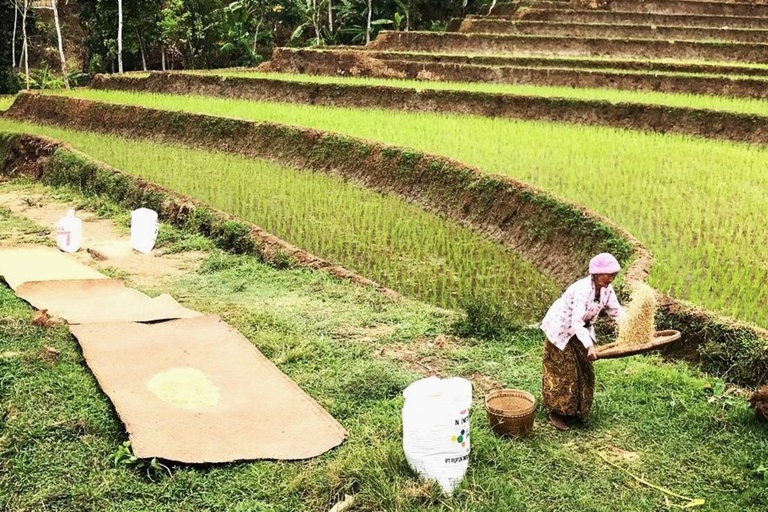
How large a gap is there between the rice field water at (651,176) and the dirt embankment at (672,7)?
1168 cm

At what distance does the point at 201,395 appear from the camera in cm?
380

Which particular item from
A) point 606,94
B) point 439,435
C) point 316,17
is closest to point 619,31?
point 606,94

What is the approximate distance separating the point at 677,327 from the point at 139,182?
5.83 metres

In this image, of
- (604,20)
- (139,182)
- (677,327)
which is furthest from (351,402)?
(604,20)

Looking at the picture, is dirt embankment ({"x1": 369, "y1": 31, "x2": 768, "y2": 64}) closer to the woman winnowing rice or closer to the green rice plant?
the green rice plant

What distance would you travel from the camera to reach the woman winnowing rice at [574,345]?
11.4 ft

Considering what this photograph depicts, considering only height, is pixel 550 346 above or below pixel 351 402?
above

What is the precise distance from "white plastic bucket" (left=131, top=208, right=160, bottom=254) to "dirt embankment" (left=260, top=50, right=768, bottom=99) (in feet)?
28.9

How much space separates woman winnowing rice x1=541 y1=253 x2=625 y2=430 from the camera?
137 inches

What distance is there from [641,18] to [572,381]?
17914mm

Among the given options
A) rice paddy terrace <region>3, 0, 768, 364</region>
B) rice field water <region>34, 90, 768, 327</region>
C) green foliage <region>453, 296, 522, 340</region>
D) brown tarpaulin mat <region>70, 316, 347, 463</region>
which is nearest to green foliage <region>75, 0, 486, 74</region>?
rice paddy terrace <region>3, 0, 768, 364</region>

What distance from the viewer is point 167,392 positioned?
3.80 meters

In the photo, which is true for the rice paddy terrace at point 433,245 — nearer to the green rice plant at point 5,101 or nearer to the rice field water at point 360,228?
the rice field water at point 360,228

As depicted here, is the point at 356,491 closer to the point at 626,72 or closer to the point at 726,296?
the point at 726,296
